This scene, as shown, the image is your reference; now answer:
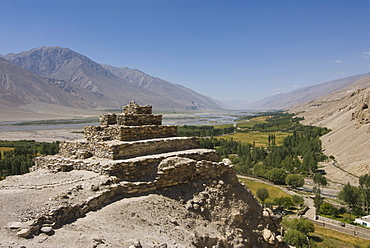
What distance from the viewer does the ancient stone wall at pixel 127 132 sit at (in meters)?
11.1

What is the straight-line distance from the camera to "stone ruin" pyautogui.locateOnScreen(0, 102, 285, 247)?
25.5 ft

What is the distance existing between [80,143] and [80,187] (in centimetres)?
371

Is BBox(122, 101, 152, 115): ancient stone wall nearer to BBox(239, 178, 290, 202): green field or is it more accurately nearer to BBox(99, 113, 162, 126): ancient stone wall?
BBox(99, 113, 162, 126): ancient stone wall

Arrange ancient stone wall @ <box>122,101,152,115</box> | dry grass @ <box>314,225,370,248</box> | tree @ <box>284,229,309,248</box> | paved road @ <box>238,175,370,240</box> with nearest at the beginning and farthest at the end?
ancient stone wall @ <box>122,101,152,115</box>, tree @ <box>284,229,309,248</box>, dry grass @ <box>314,225,370,248</box>, paved road @ <box>238,175,370,240</box>

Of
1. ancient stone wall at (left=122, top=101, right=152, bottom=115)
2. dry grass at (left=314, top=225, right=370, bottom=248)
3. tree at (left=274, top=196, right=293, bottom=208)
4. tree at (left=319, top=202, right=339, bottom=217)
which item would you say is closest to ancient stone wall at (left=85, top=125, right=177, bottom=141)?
ancient stone wall at (left=122, top=101, right=152, bottom=115)

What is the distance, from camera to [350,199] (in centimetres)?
3628

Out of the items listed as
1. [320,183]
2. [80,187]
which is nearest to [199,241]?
[80,187]

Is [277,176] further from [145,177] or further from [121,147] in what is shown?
[121,147]

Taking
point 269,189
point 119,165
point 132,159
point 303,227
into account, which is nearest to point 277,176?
point 269,189

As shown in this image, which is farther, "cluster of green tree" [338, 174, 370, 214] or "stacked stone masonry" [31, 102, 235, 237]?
"cluster of green tree" [338, 174, 370, 214]

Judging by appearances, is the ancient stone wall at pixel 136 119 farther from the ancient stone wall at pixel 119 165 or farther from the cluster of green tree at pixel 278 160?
the cluster of green tree at pixel 278 160

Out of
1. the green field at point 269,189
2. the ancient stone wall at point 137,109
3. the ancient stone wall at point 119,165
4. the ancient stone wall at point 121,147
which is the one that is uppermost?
the ancient stone wall at point 137,109

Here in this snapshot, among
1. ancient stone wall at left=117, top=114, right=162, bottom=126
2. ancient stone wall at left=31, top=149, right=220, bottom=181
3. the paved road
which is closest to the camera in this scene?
ancient stone wall at left=31, top=149, right=220, bottom=181

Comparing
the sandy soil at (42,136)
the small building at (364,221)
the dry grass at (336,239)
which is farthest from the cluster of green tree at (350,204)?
the sandy soil at (42,136)
